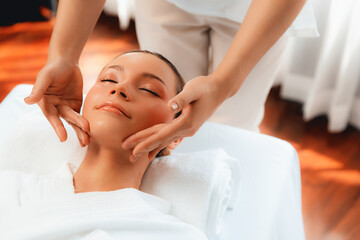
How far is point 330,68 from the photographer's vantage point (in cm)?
237

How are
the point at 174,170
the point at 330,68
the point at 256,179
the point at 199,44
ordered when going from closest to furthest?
1. the point at 174,170
2. the point at 256,179
3. the point at 199,44
4. the point at 330,68

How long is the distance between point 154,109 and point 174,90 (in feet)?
0.39

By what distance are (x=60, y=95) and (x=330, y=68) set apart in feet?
5.35

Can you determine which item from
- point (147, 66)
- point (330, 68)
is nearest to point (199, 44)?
point (147, 66)

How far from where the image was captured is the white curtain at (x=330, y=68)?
2176mm

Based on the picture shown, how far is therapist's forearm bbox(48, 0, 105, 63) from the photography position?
1247 millimetres

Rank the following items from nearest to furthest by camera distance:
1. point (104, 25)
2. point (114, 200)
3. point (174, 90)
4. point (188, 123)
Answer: point (188, 123), point (114, 200), point (174, 90), point (104, 25)

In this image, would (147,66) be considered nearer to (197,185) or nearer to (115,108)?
(115,108)

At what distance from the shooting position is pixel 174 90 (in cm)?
125

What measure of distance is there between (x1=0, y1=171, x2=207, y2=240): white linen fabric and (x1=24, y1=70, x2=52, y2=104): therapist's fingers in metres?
0.24

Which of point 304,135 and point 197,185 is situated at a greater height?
point 197,185

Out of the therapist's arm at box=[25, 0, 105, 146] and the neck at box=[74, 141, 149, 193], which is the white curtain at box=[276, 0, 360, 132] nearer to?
the therapist's arm at box=[25, 0, 105, 146]

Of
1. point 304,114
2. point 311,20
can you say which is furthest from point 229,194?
point 304,114

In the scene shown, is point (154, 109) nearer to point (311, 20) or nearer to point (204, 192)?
point (204, 192)
